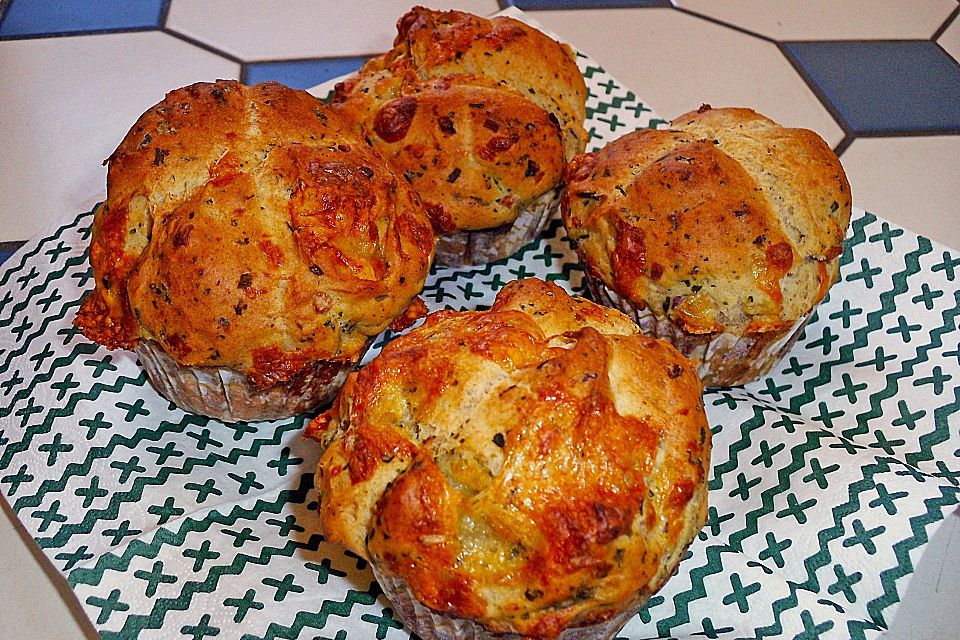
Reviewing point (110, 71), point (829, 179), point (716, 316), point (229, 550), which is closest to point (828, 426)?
point (716, 316)

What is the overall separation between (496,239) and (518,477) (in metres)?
1.17

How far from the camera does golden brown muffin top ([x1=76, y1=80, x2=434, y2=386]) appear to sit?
2.07 meters

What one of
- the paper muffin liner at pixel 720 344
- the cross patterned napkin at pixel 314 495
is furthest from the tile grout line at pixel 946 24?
the paper muffin liner at pixel 720 344

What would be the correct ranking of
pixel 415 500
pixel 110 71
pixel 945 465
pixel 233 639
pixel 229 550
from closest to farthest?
pixel 415 500 < pixel 233 639 < pixel 229 550 < pixel 945 465 < pixel 110 71

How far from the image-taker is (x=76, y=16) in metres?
4.05

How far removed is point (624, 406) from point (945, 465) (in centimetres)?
102

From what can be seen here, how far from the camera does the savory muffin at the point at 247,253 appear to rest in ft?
6.82

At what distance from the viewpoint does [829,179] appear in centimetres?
245

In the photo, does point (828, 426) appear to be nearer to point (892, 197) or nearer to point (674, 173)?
point (674, 173)

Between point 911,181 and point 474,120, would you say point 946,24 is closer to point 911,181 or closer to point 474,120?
point 911,181

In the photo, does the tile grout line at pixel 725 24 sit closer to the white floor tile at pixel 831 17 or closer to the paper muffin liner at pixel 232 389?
the white floor tile at pixel 831 17

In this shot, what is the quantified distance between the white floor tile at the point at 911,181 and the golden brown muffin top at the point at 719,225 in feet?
2.99

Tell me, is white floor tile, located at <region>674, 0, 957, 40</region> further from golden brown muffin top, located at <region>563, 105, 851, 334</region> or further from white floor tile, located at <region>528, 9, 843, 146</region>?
Answer: golden brown muffin top, located at <region>563, 105, 851, 334</region>

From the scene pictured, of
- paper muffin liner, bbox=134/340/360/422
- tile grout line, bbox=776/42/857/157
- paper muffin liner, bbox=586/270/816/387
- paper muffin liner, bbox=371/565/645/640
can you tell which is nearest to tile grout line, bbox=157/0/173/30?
A: paper muffin liner, bbox=134/340/360/422
